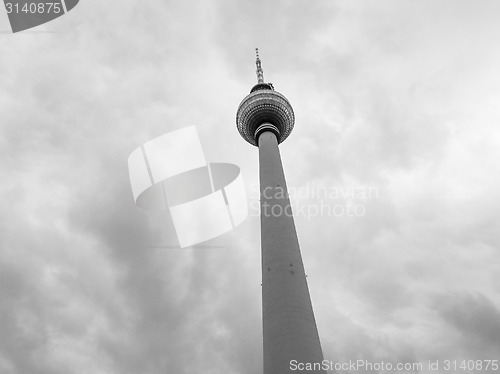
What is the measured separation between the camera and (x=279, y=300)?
43062mm

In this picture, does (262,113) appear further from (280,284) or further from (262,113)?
(280,284)

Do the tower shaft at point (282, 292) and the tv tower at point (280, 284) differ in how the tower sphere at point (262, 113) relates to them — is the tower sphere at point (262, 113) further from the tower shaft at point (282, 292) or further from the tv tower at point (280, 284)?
the tower shaft at point (282, 292)

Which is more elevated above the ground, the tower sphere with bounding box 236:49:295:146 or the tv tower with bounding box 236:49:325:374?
the tower sphere with bounding box 236:49:295:146

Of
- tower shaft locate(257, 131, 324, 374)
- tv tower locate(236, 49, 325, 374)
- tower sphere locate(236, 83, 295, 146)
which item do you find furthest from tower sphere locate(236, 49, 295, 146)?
tower shaft locate(257, 131, 324, 374)

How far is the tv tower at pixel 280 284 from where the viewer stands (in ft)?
128

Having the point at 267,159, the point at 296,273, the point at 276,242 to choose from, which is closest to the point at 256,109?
the point at 267,159

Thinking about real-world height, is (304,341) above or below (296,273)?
below

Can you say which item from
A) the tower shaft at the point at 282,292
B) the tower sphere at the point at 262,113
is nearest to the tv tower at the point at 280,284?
the tower shaft at the point at 282,292

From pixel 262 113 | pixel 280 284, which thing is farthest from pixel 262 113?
pixel 280 284

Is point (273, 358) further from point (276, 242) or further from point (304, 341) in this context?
point (276, 242)

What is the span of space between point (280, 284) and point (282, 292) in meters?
1.14

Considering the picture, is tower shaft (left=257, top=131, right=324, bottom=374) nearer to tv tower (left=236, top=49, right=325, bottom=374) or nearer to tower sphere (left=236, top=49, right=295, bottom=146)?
tv tower (left=236, top=49, right=325, bottom=374)

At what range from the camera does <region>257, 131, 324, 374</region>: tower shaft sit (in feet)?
127

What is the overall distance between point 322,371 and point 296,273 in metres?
11.1
